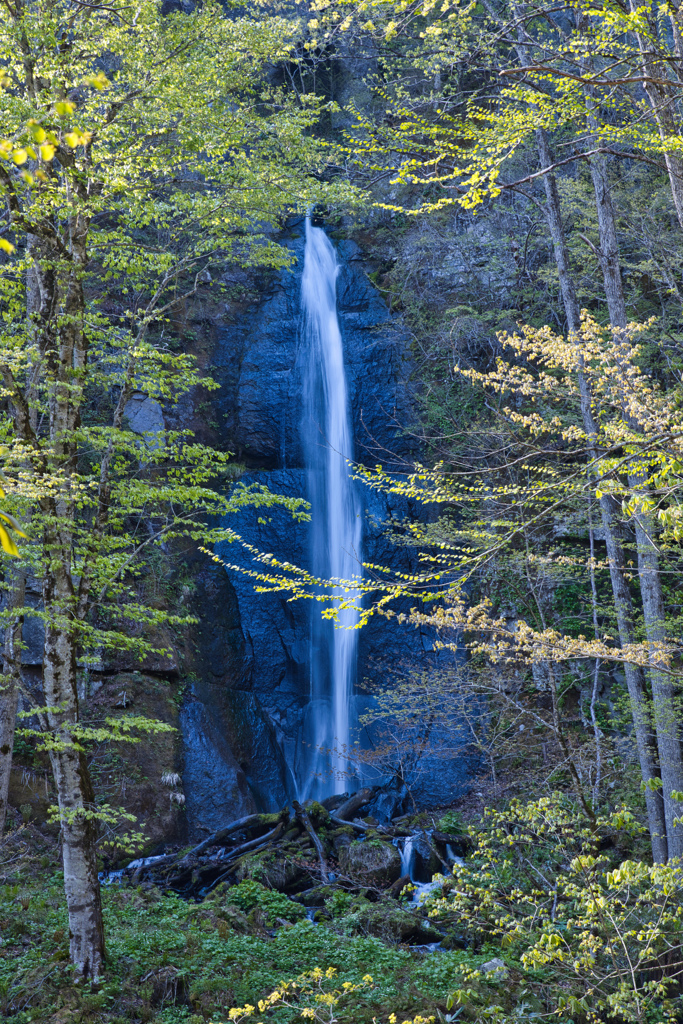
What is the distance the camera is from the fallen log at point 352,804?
11.2 meters

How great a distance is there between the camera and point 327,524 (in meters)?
15.9

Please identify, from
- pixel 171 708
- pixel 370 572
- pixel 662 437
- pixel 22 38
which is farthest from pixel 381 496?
pixel 662 437

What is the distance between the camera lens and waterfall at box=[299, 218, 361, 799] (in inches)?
582

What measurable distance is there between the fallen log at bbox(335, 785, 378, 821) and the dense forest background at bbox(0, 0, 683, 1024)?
0.15 feet

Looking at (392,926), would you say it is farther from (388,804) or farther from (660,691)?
(388,804)

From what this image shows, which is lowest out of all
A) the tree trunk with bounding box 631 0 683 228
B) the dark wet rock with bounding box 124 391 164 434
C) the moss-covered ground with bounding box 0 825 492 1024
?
the moss-covered ground with bounding box 0 825 492 1024

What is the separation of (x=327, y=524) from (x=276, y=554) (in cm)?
143

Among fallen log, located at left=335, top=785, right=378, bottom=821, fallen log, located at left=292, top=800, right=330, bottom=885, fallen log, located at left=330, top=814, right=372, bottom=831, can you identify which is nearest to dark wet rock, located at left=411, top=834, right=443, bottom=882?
fallen log, located at left=330, top=814, right=372, bottom=831

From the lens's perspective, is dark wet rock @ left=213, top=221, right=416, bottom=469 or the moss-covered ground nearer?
the moss-covered ground

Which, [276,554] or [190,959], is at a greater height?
[276,554]

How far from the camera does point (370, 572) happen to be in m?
15.5

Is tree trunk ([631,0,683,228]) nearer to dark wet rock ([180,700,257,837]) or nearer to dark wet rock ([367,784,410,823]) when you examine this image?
dark wet rock ([367,784,410,823])

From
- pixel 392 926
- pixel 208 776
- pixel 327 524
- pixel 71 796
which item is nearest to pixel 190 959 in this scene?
pixel 71 796

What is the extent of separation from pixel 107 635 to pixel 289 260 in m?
6.47
